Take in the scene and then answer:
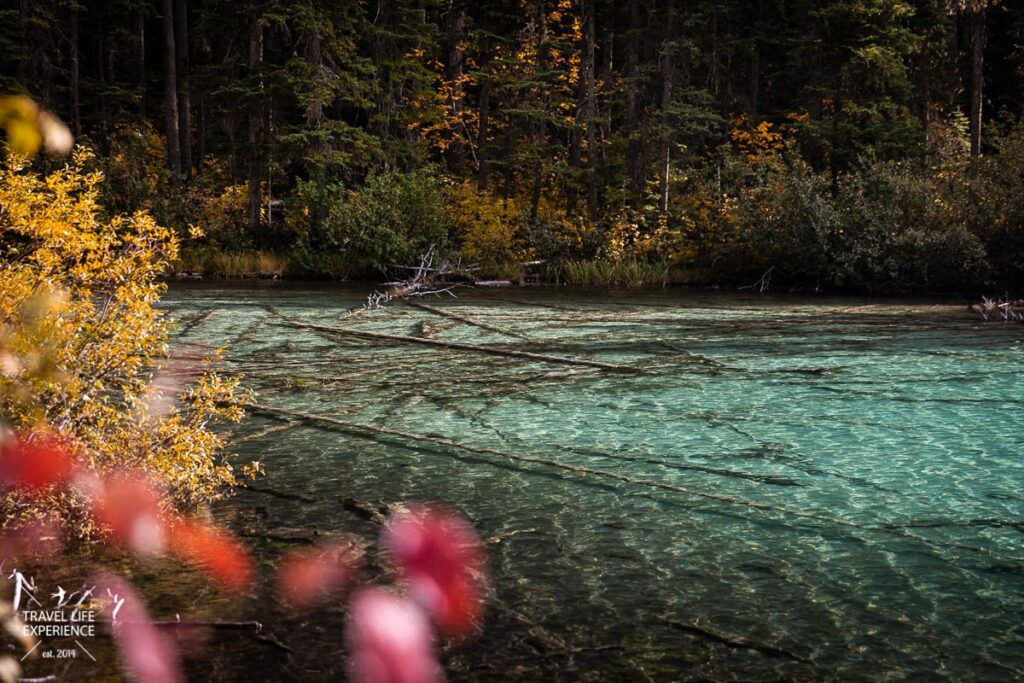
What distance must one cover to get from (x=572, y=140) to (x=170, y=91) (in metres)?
11.9

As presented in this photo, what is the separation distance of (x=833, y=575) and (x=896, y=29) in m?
28.4

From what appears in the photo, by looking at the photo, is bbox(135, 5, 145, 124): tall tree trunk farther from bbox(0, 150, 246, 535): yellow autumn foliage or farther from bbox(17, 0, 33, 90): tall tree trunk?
bbox(0, 150, 246, 535): yellow autumn foliage

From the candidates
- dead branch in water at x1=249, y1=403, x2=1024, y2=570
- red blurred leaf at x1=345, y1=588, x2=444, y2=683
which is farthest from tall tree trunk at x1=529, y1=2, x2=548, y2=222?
red blurred leaf at x1=345, y1=588, x2=444, y2=683

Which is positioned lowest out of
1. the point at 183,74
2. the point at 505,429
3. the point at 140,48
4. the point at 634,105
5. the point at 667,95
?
the point at 505,429

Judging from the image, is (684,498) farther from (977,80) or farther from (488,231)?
(977,80)

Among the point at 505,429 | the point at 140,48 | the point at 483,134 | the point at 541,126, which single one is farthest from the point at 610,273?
the point at 140,48

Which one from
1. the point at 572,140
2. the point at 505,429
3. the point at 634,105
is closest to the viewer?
the point at 505,429

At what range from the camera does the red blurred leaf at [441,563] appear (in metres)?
4.61

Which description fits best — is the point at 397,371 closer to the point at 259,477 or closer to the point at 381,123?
the point at 259,477

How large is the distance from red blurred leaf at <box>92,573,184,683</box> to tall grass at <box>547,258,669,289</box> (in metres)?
21.2

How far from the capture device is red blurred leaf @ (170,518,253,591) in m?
4.92

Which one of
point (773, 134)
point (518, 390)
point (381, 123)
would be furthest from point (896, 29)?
point (518, 390)

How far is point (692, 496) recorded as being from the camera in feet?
20.9

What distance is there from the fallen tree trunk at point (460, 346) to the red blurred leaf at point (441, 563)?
568cm
